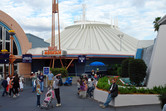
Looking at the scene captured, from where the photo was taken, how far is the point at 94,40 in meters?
39.2

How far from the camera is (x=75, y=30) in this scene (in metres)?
46.8

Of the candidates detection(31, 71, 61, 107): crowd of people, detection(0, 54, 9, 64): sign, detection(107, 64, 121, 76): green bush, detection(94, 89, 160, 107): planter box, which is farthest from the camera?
detection(107, 64, 121, 76): green bush

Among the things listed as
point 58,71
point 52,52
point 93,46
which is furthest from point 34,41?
point 58,71

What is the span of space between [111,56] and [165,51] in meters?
19.5

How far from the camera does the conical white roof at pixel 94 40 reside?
35.9 m

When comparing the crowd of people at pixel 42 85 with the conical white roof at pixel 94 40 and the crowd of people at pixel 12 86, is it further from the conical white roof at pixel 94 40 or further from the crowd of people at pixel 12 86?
the conical white roof at pixel 94 40

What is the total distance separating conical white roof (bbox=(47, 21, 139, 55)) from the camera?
118 feet

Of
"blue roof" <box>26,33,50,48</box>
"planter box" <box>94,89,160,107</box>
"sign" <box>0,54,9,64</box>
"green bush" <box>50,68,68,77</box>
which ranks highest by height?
"blue roof" <box>26,33,50,48</box>

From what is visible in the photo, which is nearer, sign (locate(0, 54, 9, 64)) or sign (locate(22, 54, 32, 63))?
sign (locate(0, 54, 9, 64))

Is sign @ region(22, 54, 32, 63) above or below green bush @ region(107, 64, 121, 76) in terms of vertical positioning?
above

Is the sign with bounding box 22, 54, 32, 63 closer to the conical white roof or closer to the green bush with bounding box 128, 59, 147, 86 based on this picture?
the conical white roof

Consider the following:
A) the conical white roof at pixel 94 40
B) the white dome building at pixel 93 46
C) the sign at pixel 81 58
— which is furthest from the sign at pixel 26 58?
the sign at pixel 81 58

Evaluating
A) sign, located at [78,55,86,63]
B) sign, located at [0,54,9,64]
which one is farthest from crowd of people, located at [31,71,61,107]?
sign, located at [78,55,86,63]

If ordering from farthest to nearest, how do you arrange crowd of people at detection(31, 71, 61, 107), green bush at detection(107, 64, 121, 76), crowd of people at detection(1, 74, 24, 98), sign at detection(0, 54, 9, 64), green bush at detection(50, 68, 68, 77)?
green bush at detection(107, 64, 121, 76) < green bush at detection(50, 68, 68, 77) < sign at detection(0, 54, 9, 64) < crowd of people at detection(1, 74, 24, 98) < crowd of people at detection(31, 71, 61, 107)
